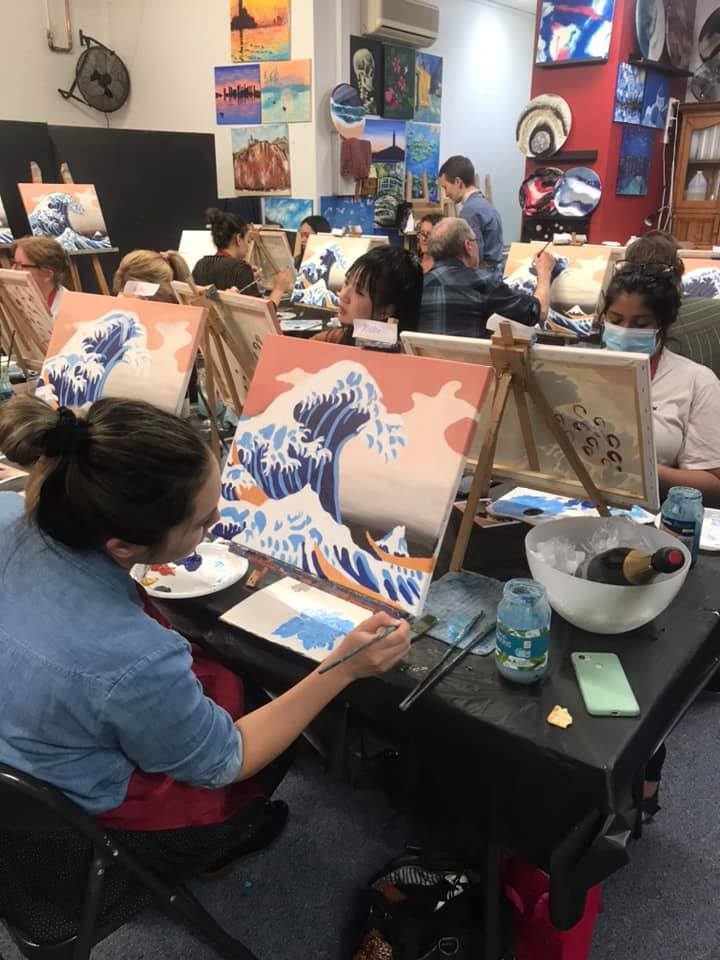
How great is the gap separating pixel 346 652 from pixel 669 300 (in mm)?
1278

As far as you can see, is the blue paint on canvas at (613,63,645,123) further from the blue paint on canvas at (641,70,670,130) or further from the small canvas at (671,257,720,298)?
the small canvas at (671,257,720,298)

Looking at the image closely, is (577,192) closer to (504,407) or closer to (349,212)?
(349,212)

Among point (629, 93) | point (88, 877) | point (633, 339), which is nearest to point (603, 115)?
point (629, 93)

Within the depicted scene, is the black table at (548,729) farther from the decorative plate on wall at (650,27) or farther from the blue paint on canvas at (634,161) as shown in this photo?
the decorative plate on wall at (650,27)

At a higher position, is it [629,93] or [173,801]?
[629,93]

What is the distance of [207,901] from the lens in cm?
150

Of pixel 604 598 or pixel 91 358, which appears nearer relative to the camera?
pixel 604 598

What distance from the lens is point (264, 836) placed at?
1.63 m

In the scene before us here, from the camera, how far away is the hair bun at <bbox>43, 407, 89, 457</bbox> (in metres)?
0.89

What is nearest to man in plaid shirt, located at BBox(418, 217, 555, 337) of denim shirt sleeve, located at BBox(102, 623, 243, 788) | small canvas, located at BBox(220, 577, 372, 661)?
small canvas, located at BBox(220, 577, 372, 661)

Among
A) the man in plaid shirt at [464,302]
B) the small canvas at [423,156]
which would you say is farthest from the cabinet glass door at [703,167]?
the man in plaid shirt at [464,302]

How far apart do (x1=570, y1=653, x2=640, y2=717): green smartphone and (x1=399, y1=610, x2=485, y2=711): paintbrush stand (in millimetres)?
161

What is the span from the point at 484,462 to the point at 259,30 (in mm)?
5684

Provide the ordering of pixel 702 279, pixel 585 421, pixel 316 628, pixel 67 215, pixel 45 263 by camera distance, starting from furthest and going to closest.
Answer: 1. pixel 67 215
2. pixel 702 279
3. pixel 45 263
4. pixel 585 421
5. pixel 316 628
